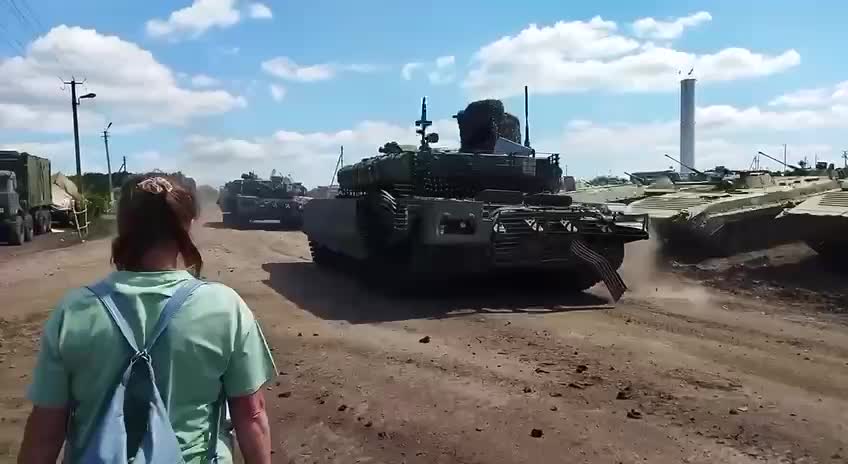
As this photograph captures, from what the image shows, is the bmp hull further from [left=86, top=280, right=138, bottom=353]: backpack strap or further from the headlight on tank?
[left=86, top=280, right=138, bottom=353]: backpack strap

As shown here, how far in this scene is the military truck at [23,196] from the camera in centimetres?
1917

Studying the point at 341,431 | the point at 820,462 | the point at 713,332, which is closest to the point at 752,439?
the point at 820,462

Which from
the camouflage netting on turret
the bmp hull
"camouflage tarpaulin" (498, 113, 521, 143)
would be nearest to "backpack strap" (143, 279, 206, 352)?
the camouflage netting on turret

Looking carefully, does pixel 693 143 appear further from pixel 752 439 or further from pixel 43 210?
pixel 752 439

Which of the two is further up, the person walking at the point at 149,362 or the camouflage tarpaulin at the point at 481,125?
the camouflage tarpaulin at the point at 481,125

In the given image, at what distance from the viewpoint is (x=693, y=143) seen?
47.1 meters

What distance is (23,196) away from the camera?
21.3 m

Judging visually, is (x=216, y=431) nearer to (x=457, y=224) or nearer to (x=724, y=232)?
(x=457, y=224)

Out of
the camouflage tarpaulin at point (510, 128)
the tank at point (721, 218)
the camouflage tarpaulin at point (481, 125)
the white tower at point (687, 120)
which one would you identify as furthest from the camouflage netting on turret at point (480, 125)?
the white tower at point (687, 120)

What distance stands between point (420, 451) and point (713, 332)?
12.8 ft

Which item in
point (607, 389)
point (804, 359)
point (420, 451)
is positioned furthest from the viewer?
point (804, 359)

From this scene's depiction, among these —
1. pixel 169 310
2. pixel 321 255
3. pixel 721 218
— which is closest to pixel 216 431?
pixel 169 310

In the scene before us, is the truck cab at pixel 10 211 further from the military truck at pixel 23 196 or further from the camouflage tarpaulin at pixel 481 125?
the camouflage tarpaulin at pixel 481 125

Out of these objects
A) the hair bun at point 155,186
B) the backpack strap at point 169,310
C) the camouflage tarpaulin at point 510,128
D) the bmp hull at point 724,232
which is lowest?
the bmp hull at point 724,232
